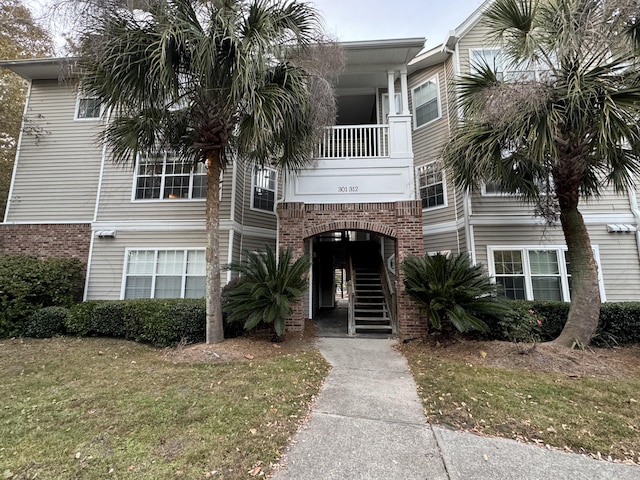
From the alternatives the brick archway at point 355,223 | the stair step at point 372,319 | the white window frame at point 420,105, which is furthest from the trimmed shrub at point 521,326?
the white window frame at point 420,105

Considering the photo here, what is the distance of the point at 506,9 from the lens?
6.38 meters

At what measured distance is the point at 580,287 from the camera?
6266 mm

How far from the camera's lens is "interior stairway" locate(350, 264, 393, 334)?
28.5 ft

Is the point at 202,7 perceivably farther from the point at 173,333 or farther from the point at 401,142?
the point at 173,333

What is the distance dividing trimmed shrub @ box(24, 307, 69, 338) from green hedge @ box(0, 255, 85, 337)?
0.21 metres

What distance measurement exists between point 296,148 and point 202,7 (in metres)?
3.13

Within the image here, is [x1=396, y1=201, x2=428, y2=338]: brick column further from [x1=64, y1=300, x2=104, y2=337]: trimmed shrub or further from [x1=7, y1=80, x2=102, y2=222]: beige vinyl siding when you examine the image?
[x1=7, y1=80, x2=102, y2=222]: beige vinyl siding

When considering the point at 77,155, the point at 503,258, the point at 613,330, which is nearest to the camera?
the point at 613,330

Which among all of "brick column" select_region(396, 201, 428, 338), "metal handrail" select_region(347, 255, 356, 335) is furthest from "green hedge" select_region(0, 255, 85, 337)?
"brick column" select_region(396, 201, 428, 338)

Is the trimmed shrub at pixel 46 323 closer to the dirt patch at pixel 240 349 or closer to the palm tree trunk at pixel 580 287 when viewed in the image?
the dirt patch at pixel 240 349

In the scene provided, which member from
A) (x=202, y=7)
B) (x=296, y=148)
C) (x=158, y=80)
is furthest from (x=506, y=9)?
(x=158, y=80)

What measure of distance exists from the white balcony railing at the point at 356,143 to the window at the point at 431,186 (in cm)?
267

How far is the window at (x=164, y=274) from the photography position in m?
9.71

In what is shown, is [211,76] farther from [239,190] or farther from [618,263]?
[618,263]
